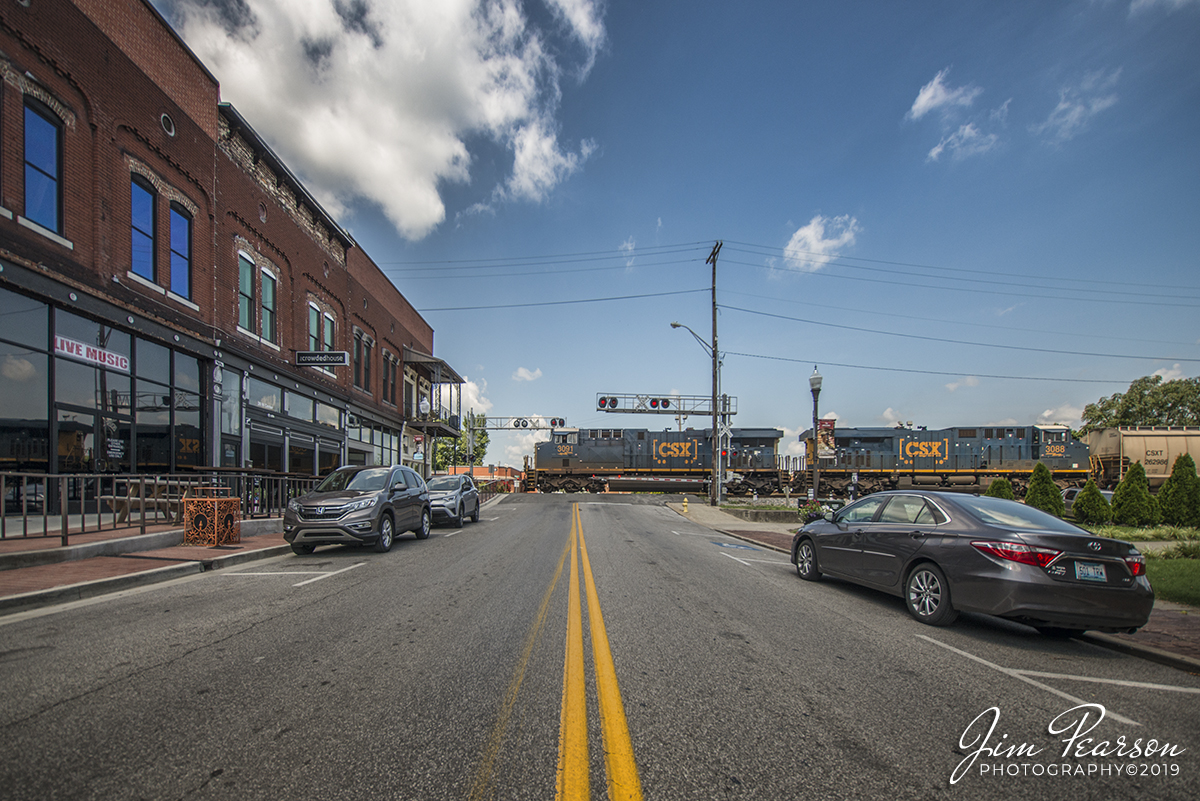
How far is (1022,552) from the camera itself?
5.40 metres

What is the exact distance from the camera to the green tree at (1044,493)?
17.2 metres

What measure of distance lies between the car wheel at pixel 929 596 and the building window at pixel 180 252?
17.5 meters

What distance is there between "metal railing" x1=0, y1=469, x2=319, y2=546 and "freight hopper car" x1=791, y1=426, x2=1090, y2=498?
2968 centimetres

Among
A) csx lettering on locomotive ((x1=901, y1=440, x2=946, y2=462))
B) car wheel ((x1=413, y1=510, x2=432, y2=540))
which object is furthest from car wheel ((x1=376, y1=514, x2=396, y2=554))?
csx lettering on locomotive ((x1=901, y1=440, x2=946, y2=462))

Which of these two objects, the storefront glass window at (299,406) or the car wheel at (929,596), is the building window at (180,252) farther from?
the car wheel at (929,596)

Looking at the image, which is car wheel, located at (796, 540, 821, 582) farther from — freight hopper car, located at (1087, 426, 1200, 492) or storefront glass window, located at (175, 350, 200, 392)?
freight hopper car, located at (1087, 426, 1200, 492)

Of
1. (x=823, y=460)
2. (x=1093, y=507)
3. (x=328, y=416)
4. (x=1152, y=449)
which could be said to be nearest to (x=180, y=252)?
(x=328, y=416)

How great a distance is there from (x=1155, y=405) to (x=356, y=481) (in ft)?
219

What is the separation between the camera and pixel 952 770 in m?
2.95

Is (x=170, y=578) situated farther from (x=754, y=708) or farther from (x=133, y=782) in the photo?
(x=754, y=708)

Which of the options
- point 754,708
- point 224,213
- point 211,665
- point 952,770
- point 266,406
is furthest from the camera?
point 266,406

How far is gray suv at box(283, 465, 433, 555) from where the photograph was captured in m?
10.5

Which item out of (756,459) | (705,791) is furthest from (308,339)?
(756,459)

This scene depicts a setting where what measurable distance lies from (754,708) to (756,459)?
118 feet
